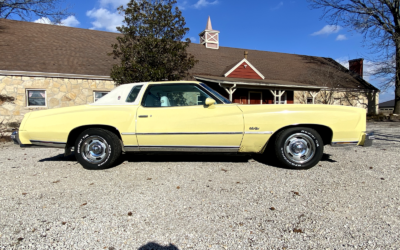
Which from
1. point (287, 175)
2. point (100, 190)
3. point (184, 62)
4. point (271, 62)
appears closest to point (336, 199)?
point (287, 175)

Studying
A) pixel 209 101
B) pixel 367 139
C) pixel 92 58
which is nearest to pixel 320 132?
pixel 367 139

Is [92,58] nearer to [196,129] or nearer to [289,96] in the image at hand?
[196,129]

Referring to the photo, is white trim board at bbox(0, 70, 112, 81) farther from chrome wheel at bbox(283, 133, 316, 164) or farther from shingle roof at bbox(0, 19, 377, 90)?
chrome wheel at bbox(283, 133, 316, 164)

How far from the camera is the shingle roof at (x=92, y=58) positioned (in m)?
13.4

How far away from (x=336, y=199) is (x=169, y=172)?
2367mm

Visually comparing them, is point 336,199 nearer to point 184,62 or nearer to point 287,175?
point 287,175

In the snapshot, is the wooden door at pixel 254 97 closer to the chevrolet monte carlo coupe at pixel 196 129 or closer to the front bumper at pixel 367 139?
the chevrolet monte carlo coupe at pixel 196 129

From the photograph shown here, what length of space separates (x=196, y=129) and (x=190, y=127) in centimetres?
10

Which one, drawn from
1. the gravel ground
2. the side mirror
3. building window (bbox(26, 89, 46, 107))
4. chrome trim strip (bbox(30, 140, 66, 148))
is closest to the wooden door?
building window (bbox(26, 89, 46, 107))

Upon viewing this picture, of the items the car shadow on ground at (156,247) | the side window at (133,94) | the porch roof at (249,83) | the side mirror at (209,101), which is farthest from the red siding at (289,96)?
the car shadow on ground at (156,247)

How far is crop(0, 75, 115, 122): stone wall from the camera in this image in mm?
12188

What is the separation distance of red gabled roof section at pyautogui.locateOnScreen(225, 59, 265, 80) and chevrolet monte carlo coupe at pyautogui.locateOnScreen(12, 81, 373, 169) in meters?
13.0

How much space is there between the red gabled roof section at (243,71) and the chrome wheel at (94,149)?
43.9ft

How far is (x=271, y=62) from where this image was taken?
21.3 metres
